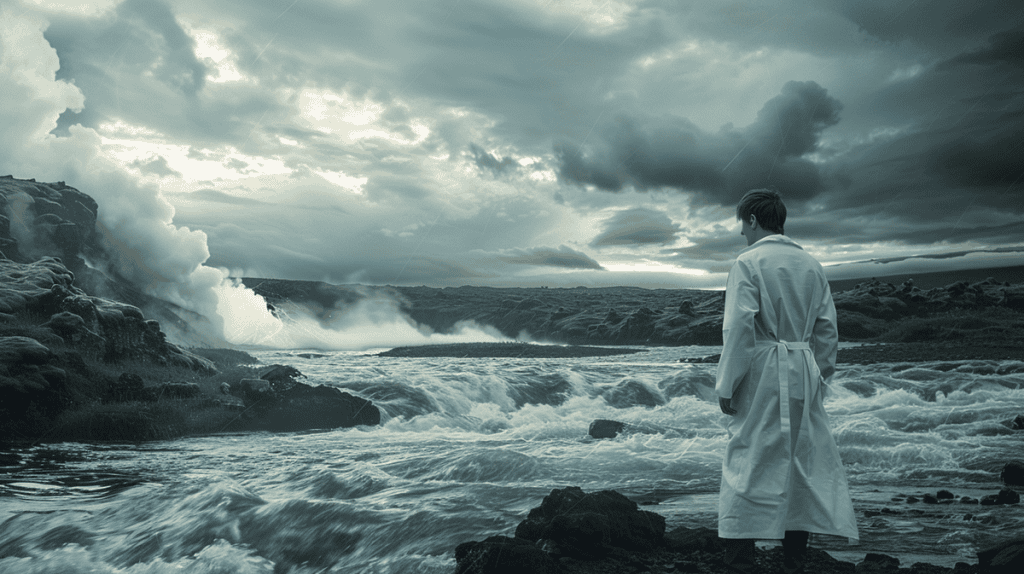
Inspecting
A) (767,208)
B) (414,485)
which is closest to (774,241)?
(767,208)

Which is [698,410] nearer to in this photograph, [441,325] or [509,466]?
[509,466]

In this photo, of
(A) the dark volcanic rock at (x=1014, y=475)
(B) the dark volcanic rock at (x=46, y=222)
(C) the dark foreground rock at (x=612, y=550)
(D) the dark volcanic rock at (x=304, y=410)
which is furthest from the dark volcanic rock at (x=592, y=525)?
(B) the dark volcanic rock at (x=46, y=222)

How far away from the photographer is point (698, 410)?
19.4m

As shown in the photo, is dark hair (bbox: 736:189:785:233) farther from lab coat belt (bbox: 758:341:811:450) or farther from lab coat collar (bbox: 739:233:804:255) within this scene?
lab coat belt (bbox: 758:341:811:450)

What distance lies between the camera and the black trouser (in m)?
4.66

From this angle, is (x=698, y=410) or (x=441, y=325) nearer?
(x=698, y=410)

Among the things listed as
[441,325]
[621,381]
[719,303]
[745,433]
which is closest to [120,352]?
[621,381]

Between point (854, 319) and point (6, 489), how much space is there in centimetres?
5033

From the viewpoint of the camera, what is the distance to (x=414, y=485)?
989 cm

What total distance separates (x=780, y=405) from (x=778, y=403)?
0.04 m

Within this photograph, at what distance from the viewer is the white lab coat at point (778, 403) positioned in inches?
175

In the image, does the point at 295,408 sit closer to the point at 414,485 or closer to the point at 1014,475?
the point at 414,485

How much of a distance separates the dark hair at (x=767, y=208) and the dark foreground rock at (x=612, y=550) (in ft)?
9.07

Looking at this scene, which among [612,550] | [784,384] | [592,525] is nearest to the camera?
[784,384]
